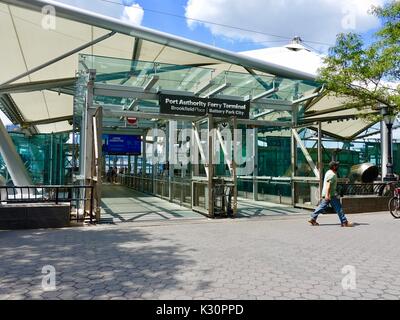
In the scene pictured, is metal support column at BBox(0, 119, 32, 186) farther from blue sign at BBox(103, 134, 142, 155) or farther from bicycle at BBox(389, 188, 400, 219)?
bicycle at BBox(389, 188, 400, 219)

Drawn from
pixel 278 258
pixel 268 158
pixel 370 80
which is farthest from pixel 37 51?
pixel 278 258

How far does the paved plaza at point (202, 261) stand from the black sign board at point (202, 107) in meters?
3.69

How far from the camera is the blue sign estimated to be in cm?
2431

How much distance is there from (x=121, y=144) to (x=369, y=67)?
51.5ft

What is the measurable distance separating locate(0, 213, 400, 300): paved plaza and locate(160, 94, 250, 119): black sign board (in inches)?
145

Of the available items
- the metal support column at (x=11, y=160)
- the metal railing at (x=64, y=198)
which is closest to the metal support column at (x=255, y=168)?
the metal railing at (x=64, y=198)

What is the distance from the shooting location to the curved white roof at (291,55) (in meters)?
25.9

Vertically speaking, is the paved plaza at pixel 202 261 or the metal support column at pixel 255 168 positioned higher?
the metal support column at pixel 255 168

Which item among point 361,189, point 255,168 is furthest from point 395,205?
point 255,168

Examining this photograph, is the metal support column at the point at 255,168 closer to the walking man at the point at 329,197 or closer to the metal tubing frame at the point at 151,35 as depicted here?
the metal tubing frame at the point at 151,35

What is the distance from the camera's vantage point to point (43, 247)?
6.89 m

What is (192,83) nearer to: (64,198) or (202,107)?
(202,107)

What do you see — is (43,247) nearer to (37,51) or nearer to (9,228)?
(9,228)
